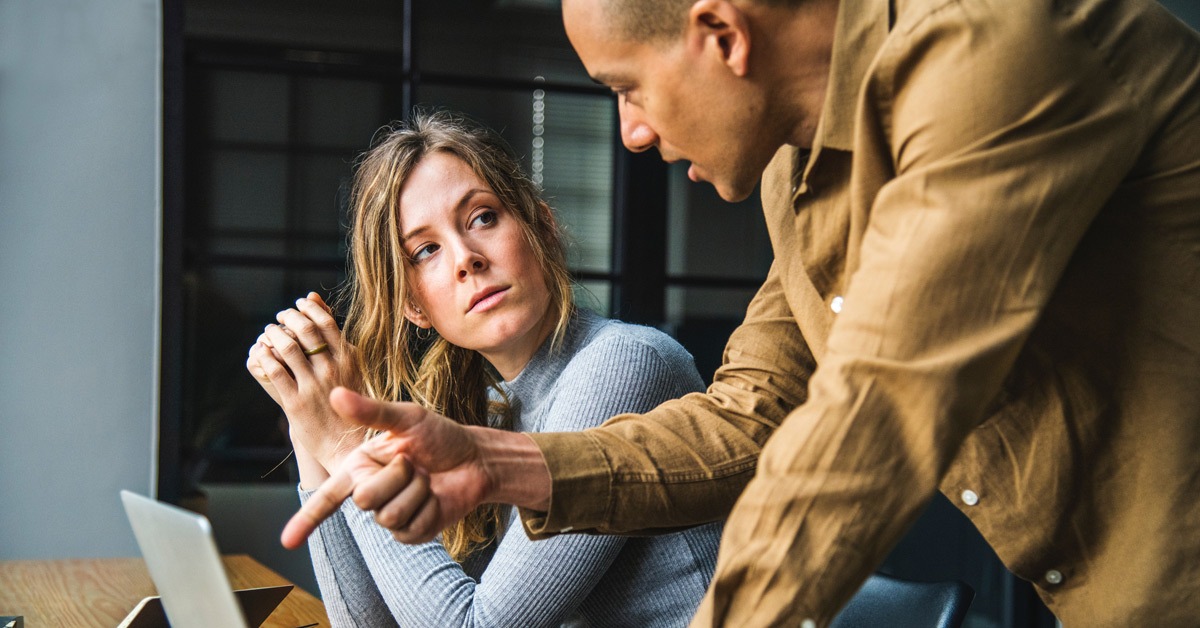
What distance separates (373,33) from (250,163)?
1.78 ft

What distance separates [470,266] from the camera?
160cm

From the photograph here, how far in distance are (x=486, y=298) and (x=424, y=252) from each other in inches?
5.4

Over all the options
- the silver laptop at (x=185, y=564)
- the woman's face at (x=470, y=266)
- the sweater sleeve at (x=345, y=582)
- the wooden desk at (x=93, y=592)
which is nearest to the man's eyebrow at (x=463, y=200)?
the woman's face at (x=470, y=266)

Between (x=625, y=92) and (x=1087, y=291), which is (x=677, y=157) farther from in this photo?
(x=1087, y=291)

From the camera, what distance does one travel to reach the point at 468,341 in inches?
64.8

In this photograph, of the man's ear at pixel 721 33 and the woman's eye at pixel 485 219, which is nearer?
the man's ear at pixel 721 33

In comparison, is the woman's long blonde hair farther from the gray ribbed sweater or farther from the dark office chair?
the dark office chair

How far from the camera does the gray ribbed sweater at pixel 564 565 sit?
4.42 ft

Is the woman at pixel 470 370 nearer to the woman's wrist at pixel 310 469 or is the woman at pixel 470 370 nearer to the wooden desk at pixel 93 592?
the woman's wrist at pixel 310 469

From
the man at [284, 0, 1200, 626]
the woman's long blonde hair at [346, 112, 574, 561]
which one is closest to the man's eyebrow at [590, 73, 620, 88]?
the man at [284, 0, 1200, 626]

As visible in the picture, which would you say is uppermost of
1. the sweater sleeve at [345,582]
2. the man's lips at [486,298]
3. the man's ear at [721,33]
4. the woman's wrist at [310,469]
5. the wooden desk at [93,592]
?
the man's ear at [721,33]

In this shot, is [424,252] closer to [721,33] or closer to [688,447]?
[688,447]

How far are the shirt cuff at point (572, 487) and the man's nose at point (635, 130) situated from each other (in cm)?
26

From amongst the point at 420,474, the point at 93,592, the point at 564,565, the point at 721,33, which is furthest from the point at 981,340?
the point at 93,592
